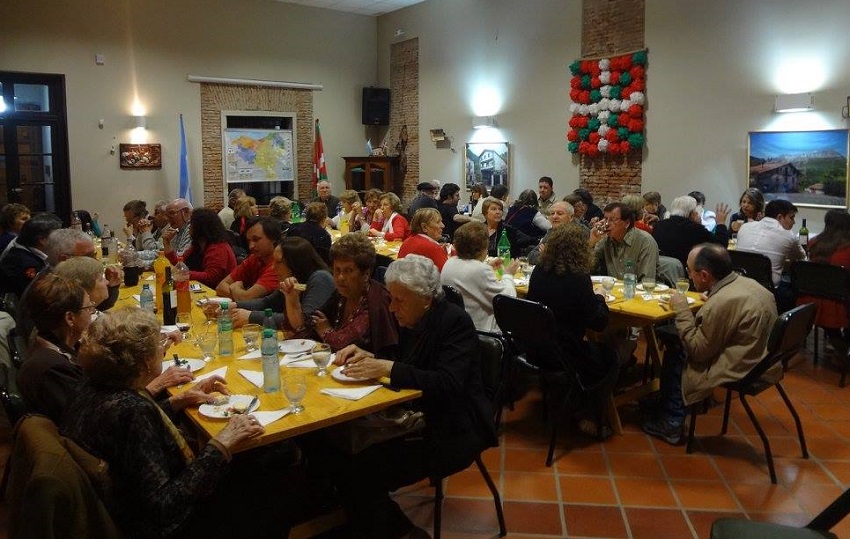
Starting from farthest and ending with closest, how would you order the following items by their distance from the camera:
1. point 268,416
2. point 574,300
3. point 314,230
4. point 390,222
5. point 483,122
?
point 483,122
point 390,222
point 314,230
point 574,300
point 268,416

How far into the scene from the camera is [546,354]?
12.3 feet

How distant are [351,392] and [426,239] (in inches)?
105

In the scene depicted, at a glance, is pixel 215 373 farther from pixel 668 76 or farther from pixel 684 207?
pixel 668 76

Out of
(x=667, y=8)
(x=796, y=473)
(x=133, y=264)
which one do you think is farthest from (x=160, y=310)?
(x=667, y=8)

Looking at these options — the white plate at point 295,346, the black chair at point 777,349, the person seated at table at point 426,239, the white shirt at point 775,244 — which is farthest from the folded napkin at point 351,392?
the white shirt at point 775,244

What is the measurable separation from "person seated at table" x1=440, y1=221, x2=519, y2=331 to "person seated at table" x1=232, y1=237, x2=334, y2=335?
0.85m

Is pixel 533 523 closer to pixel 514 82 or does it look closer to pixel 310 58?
pixel 514 82

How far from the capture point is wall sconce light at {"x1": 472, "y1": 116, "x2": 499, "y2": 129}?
10617 mm

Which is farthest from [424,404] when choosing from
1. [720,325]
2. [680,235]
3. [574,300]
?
[680,235]

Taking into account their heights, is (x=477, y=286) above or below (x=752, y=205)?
below

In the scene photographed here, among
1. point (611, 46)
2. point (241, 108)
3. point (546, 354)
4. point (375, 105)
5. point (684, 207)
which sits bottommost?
point (546, 354)

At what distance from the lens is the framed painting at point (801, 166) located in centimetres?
687

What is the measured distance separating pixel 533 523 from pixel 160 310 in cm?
251

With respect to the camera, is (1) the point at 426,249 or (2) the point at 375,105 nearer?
(1) the point at 426,249
